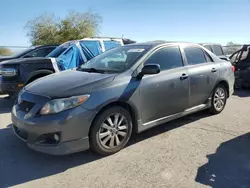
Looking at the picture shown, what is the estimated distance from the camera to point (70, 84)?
351cm

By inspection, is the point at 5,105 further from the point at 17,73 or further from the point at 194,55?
the point at 194,55

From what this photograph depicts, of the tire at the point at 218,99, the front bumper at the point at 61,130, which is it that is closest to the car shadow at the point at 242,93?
the tire at the point at 218,99

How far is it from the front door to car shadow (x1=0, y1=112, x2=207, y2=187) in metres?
0.60

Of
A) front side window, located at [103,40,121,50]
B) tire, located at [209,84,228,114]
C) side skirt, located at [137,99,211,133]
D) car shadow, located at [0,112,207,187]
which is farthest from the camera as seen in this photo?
front side window, located at [103,40,121,50]

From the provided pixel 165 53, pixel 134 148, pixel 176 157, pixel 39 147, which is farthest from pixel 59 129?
pixel 165 53

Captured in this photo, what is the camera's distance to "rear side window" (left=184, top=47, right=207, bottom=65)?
4.80 m

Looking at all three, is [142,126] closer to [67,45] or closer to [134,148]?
[134,148]

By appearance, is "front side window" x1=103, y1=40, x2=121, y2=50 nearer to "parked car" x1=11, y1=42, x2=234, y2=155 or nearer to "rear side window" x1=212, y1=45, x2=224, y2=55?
"parked car" x1=11, y1=42, x2=234, y2=155

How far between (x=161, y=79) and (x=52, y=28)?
23496 millimetres

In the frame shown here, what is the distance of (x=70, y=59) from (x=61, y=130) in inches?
167

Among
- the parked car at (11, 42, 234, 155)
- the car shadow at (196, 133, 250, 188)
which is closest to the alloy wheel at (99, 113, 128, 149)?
the parked car at (11, 42, 234, 155)

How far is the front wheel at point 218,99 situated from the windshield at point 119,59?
2.07m

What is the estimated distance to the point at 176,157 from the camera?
11.7 feet

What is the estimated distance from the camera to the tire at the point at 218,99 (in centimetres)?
534
